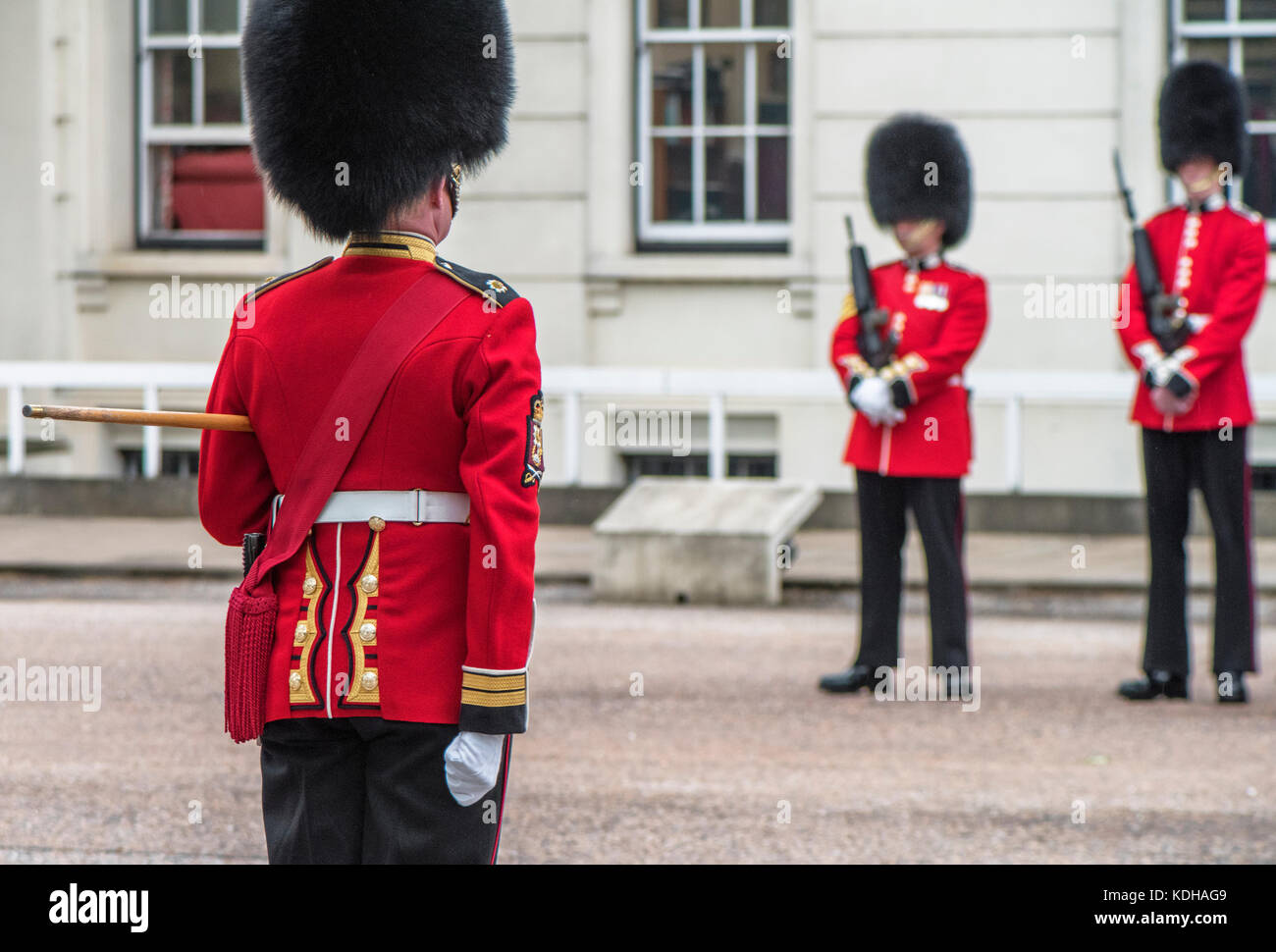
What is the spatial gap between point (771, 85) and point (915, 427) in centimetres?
687

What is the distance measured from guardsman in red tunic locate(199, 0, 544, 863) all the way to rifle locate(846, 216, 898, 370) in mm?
4463

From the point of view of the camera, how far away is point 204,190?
47.0ft

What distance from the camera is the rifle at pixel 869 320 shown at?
736 centimetres

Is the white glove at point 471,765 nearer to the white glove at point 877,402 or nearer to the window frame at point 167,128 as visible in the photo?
the white glove at point 877,402

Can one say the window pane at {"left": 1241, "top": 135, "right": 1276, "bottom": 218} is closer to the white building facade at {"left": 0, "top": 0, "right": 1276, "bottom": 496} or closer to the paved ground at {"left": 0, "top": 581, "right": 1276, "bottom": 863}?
the white building facade at {"left": 0, "top": 0, "right": 1276, "bottom": 496}

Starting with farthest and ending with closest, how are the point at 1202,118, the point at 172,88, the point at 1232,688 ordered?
the point at 172,88
the point at 1202,118
the point at 1232,688

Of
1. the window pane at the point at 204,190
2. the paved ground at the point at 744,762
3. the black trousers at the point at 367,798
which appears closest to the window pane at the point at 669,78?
the window pane at the point at 204,190

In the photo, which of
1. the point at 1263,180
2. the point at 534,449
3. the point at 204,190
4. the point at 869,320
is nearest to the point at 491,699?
the point at 534,449

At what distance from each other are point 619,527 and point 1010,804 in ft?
14.9

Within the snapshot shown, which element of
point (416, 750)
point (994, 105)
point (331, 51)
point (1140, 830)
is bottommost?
point (1140, 830)

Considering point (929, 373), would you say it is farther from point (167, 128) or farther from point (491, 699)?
point (167, 128)

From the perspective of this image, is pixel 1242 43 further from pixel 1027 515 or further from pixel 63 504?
pixel 63 504

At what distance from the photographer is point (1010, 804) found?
212 inches
